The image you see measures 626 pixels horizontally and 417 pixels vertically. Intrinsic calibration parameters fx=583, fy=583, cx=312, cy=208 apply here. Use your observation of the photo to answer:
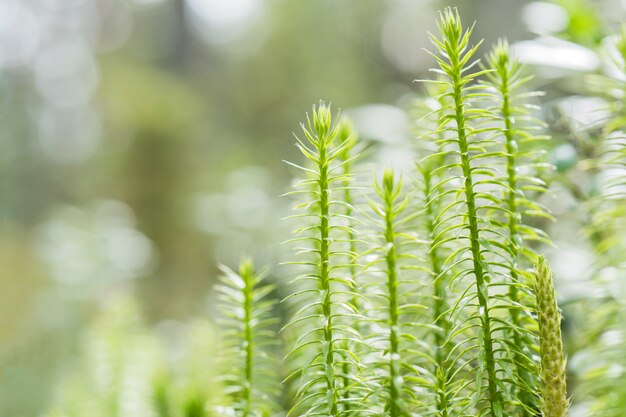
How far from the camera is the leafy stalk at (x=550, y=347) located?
1.07ft

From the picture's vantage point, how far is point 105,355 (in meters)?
0.69

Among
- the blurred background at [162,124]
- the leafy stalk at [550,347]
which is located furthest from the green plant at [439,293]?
the blurred background at [162,124]

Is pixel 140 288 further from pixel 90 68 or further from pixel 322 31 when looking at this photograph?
pixel 322 31

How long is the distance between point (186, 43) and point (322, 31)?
113 centimetres

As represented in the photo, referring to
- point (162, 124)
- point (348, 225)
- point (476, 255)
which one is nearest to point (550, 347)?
point (476, 255)

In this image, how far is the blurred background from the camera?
2.48 metres

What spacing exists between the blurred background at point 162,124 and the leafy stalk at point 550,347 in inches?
34.8

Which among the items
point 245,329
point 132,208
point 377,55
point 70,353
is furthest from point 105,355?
point 377,55

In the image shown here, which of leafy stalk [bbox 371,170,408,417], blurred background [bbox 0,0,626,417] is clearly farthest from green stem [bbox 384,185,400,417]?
blurred background [bbox 0,0,626,417]

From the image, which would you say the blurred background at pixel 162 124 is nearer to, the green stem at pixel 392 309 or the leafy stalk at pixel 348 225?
the leafy stalk at pixel 348 225

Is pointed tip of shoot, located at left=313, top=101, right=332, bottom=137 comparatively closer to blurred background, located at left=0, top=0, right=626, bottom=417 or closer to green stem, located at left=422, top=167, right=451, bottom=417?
green stem, located at left=422, top=167, right=451, bottom=417

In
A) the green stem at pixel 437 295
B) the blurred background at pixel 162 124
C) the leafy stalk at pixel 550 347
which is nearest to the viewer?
the leafy stalk at pixel 550 347

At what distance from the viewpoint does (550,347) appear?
0.33m

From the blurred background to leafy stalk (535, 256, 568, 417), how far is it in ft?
2.90
